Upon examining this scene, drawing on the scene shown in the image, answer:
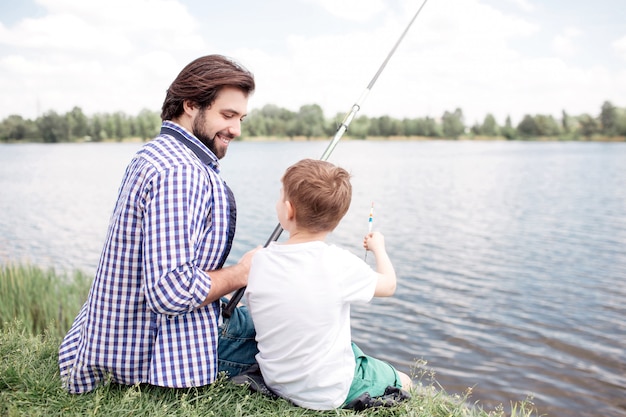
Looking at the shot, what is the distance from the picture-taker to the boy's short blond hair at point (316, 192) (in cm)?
211

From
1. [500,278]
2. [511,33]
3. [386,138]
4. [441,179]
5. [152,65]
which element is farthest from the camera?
[386,138]

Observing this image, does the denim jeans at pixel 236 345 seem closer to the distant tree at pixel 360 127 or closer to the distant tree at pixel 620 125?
the distant tree at pixel 360 127

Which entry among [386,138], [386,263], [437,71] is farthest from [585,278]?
[386,138]

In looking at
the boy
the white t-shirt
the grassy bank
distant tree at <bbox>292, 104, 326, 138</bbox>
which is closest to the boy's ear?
the boy

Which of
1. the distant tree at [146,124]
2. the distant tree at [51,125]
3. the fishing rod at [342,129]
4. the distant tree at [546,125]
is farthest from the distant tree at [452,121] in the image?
the fishing rod at [342,129]

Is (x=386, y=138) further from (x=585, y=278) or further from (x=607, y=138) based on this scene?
(x=585, y=278)

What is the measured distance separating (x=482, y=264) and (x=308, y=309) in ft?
27.8

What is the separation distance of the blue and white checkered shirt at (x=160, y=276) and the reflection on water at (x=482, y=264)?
12.4ft

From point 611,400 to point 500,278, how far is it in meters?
3.89

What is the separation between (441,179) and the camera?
24750mm

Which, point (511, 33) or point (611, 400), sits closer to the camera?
point (611, 400)

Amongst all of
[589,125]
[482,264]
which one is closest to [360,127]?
[589,125]

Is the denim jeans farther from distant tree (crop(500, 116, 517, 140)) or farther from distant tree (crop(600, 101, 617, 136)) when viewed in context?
distant tree (crop(500, 116, 517, 140))

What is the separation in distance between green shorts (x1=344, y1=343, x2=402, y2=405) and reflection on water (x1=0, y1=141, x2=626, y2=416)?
3.16 meters
